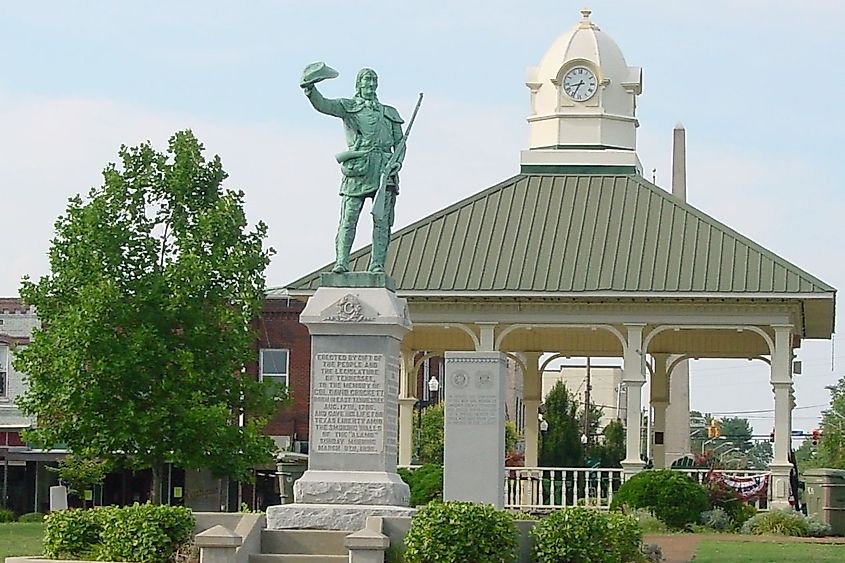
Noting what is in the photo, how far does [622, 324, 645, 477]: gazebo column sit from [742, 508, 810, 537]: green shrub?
3826 mm

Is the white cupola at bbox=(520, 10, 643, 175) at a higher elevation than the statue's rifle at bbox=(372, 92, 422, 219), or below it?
higher

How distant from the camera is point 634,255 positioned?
1447 inches

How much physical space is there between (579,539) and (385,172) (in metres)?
5.07

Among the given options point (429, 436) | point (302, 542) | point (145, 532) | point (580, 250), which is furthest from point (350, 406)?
point (429, 436)

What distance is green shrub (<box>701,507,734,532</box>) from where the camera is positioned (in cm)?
3228

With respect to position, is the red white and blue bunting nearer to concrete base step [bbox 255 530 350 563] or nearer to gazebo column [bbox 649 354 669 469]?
gazebo column [bbox 649 354 669 469]

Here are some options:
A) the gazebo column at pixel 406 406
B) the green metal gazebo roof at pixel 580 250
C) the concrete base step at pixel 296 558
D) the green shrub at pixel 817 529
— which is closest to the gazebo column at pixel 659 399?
the green metal gazebo roof at pixel 580 250

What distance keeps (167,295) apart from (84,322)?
2.03m

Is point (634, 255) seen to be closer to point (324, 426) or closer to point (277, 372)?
point (324, 426)

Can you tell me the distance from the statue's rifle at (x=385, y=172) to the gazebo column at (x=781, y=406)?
1559cm

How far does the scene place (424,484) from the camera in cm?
3434

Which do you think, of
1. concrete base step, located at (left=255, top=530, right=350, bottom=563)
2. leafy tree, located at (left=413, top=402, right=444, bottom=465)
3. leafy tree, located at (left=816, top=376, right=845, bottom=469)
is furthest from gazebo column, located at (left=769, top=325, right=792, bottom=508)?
leafy tree, located at (left=816, top=376, right=845, bottom=469)

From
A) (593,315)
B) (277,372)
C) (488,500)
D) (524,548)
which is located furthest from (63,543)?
(277,372)

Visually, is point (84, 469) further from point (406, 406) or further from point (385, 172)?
point (385, 172)
